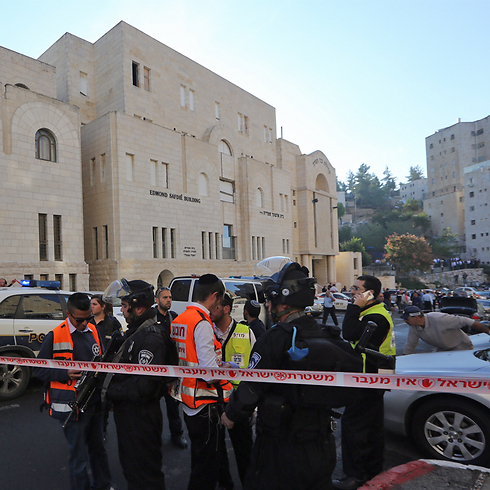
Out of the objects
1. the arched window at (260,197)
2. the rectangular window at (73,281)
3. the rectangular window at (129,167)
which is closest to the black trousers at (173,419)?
the rectangular window at (73,281)

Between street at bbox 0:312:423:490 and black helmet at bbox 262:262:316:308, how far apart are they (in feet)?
5.24

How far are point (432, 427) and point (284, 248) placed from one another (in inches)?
1237

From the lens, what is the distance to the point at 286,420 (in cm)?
225

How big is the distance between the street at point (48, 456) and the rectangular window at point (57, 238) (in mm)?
15177

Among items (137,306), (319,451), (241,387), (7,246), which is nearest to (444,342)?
(319,451)

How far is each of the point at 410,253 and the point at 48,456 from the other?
60.6 meters

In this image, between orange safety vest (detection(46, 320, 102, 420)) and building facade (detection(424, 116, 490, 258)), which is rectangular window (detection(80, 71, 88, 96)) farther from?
building facade (detection(424, 116, 490, 258))

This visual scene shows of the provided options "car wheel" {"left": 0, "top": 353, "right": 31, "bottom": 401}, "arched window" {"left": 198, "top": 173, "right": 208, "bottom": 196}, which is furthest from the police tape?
"arched window" {"left": 198, "top": 173, "right": 208, "bottom": 196}

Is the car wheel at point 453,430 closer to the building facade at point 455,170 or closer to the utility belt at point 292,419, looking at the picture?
the utility belt at point 292,419

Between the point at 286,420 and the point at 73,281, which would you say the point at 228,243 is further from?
the point at 286,420

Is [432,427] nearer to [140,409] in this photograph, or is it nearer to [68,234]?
[140,409]

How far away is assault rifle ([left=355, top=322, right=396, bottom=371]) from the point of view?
124 inches

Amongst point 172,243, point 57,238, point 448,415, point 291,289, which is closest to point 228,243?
point 172,243

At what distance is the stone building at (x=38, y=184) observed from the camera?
56.6 ft
